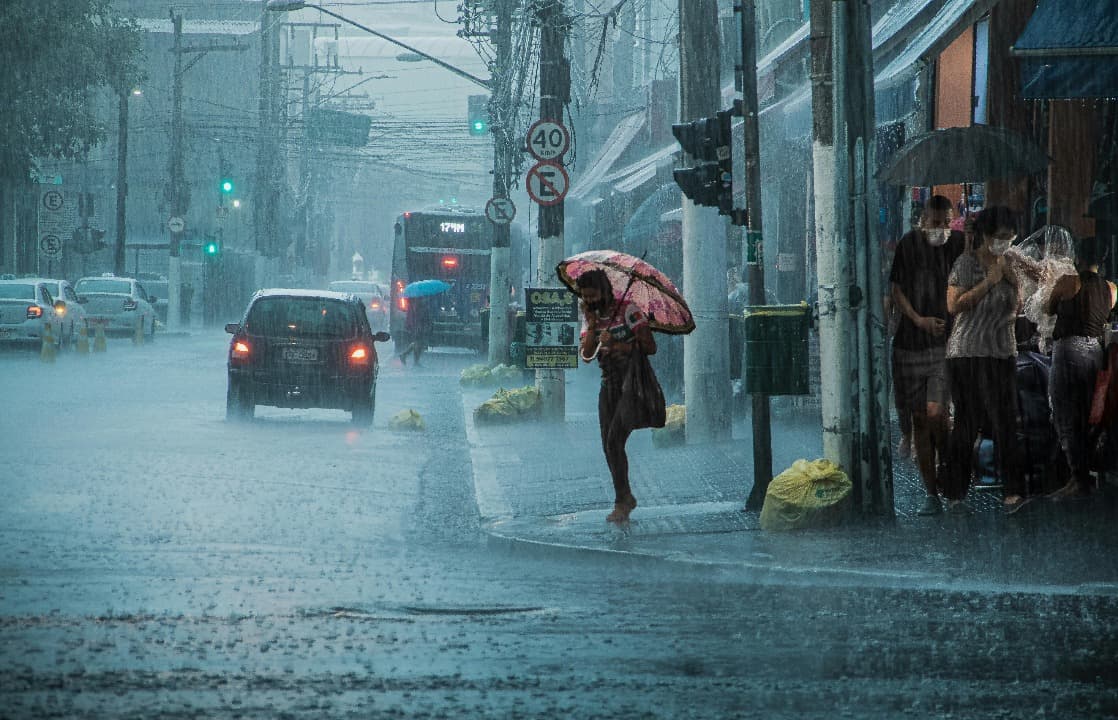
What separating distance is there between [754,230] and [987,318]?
6.29ft

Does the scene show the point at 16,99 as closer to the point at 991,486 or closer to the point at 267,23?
the point at 267,23

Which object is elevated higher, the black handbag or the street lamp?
the street lamp

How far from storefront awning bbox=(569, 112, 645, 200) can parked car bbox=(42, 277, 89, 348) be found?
41.4 feet

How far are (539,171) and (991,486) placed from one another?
9.17 metres

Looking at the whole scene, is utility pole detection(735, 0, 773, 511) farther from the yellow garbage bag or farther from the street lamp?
the street lamp

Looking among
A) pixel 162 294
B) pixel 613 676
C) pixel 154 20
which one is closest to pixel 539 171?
pixel 613 676

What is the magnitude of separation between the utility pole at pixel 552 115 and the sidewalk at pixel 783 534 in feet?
15.8

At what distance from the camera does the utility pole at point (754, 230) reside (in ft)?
40.9

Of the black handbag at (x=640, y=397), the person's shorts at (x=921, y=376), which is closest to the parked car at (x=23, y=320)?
the black handbag at (x=640, y=397)

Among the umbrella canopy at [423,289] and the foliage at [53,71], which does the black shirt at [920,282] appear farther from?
the foliage at [53,71]

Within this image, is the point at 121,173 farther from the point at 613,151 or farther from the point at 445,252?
the point at 613,151

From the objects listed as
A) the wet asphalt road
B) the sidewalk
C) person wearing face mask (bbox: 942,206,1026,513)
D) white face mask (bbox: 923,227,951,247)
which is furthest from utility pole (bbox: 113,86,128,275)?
person wearing face mask (bbox: 942,206,1026,513)

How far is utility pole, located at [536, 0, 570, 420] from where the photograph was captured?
68.8ft

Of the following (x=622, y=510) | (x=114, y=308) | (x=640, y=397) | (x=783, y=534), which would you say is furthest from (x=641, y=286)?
(x=114, y=308)
